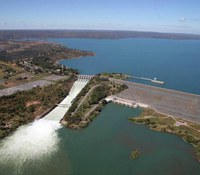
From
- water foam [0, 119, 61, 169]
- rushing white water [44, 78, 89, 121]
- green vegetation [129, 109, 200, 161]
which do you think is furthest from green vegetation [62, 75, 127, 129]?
green vegetation [129, 109, 200, 161]

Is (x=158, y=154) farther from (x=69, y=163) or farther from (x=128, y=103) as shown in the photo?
(x=128, y=103)

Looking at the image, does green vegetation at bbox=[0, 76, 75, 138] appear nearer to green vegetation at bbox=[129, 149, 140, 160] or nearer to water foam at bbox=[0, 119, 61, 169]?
water foam at bbox=[0, 119, 61, 169]

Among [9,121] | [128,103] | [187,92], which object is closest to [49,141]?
[9,121]

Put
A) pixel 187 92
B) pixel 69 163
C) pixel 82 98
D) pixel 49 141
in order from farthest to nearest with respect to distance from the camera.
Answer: pixel 187 92 → pixel 82 98 → pixel 49 141 → pixel 69 163

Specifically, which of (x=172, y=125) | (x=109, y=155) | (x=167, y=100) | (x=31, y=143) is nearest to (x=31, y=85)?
(x=31, y=143)

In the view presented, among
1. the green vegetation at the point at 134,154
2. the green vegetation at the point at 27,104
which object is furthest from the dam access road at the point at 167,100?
the green vegetation at the point at 134,154

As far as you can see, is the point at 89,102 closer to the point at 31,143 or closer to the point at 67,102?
the point at 67,102
